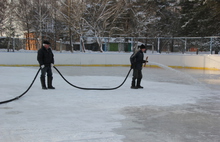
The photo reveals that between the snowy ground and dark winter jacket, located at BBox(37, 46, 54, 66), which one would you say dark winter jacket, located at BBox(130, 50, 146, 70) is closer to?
the snowy ground

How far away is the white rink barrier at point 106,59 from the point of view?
17258 millimetres

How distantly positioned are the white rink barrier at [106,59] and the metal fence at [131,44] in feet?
1.55

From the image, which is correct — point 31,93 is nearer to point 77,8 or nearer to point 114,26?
point 77,8

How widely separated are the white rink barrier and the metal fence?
1.55 ft

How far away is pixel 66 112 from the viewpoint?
516 centimetres

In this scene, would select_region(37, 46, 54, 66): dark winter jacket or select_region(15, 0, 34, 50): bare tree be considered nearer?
select_region(37, 46, 54, 66): dark winter jacket

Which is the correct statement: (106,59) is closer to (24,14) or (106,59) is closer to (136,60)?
(136,60)

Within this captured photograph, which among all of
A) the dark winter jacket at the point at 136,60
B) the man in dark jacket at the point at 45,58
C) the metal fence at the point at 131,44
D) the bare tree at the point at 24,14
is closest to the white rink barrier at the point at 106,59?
the metal fence at the point at 131,44

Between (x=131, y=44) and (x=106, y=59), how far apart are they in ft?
7.79

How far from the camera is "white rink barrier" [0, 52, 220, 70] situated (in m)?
17.3

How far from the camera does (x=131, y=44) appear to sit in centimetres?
1955

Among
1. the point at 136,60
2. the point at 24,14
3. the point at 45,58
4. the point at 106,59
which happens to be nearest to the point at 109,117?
the point at 136,60

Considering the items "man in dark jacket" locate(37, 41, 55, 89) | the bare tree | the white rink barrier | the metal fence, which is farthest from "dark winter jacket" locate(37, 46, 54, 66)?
the bare tree

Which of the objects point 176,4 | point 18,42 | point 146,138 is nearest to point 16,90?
point 146,138
